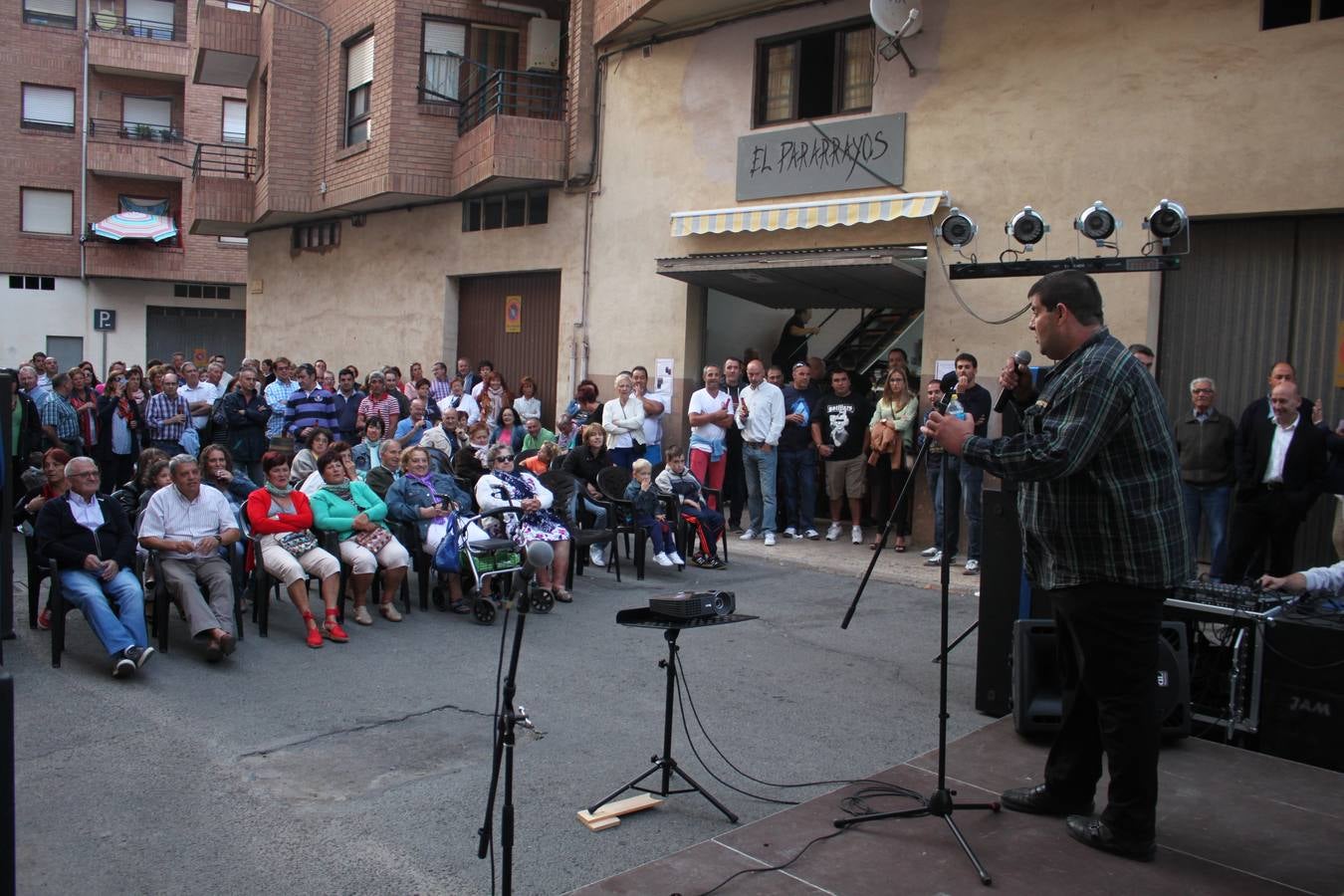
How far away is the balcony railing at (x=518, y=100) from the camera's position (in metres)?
15.8

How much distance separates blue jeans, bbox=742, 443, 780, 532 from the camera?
39.1 ft

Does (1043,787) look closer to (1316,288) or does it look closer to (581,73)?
(1316,288)

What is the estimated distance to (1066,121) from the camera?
10.6 metres

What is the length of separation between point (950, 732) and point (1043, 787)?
124cm

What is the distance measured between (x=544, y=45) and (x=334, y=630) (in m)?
12.0

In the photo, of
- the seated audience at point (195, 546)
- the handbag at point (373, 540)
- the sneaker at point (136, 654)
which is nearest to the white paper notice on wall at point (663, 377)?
the handbag at point (373, 540)

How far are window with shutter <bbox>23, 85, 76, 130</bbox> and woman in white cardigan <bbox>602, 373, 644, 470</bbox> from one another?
91.4ft

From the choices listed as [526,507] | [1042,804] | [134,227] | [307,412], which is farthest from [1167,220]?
[134,227]

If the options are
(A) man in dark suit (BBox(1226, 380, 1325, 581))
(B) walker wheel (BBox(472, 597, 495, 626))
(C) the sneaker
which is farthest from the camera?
(A) man in dark suit (BBox(1226, 380, 1325, 581))

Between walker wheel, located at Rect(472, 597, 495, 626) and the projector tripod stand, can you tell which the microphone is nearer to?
the projector tripod stand

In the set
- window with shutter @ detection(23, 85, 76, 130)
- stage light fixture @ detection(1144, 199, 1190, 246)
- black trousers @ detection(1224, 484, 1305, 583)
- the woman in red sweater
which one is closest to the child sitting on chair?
the woman in red sweater

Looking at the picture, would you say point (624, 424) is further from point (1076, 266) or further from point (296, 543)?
point (1076, 266)

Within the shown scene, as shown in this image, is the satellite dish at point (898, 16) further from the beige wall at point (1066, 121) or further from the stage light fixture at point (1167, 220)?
the stage light fixture at point (1167, 220)

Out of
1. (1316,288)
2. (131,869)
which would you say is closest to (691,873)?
(131,869)
